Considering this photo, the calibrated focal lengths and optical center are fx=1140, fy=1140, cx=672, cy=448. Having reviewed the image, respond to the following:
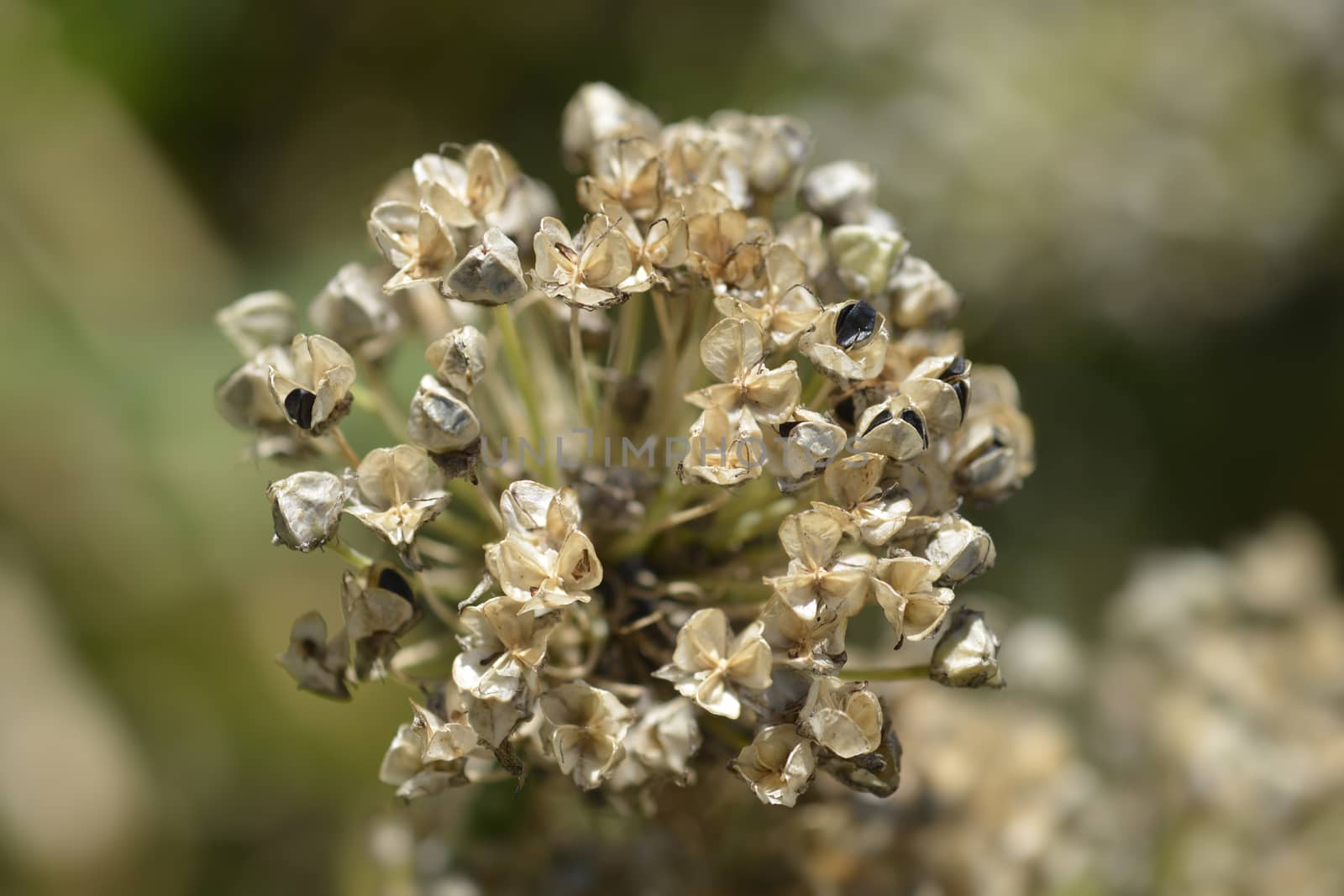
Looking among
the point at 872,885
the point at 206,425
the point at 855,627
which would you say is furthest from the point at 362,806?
the point at 872,885

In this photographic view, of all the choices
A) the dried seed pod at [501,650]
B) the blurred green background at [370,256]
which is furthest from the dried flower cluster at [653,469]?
the blurred green background at [370,256]

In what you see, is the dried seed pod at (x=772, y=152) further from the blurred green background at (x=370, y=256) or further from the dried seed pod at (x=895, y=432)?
the blurred green background at (x=370, y=256)

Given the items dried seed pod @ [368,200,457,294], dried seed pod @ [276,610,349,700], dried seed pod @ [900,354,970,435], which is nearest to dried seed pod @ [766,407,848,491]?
dried seed pod @ [900,354,970,435]

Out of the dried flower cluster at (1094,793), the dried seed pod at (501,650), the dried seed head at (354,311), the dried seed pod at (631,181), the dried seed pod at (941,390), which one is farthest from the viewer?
the dried flower cluster at (1094,793)

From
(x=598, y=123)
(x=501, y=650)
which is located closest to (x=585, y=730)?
(x=501, y=650)

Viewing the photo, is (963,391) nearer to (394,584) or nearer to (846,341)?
(846,341)

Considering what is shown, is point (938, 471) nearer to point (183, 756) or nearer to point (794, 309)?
point (794, 309)
